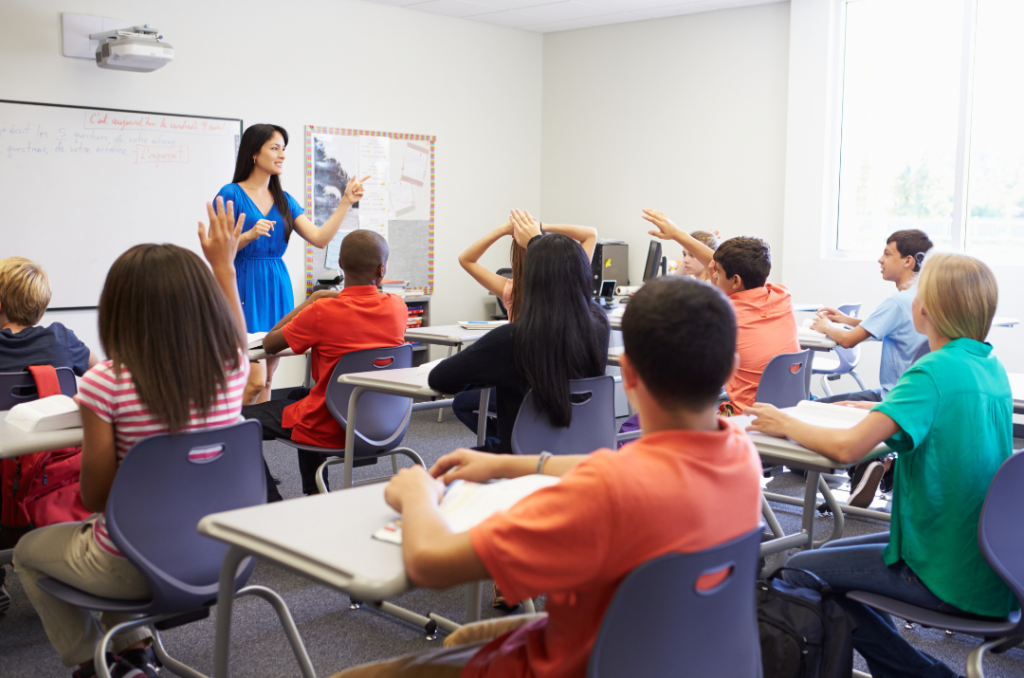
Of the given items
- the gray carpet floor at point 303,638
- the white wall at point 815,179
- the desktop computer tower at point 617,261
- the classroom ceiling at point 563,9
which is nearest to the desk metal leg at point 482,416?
the gray carpet floor at point 303,638

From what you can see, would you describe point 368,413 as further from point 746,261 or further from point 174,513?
point 746,261

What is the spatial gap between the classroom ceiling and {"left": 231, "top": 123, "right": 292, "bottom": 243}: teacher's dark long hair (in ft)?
9.00

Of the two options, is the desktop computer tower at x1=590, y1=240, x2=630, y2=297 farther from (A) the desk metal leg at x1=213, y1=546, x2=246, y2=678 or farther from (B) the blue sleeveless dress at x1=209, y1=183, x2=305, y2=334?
(A) the desk metal leg at x1=213, y1=546, x2=246, y2=678

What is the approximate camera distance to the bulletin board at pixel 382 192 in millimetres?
6215

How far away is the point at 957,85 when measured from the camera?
5.66 m

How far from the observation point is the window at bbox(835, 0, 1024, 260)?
550cm

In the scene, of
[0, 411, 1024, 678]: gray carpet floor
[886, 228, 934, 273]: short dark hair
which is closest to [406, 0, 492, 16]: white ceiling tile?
[886, 228, 934, 273]: short dark hair

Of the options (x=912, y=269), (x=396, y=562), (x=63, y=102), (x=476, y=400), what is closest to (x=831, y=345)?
(x=912, y=269)

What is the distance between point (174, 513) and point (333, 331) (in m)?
1.43

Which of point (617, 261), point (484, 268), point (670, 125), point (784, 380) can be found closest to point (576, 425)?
point (784, 380)

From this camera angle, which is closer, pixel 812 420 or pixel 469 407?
pixel 812 420

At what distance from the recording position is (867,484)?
3.45m

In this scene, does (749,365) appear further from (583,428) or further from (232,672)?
(232,672)

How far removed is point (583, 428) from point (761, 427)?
0.63 meters
